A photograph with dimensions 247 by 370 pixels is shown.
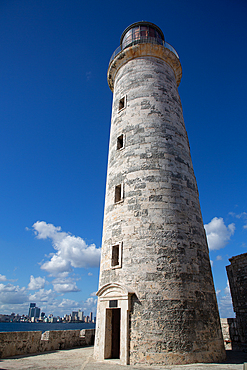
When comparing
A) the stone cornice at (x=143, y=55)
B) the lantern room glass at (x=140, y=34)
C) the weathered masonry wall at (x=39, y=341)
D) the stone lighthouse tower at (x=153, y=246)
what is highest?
the lantern room glass at (x=140, y=34)

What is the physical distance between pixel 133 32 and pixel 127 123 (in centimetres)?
804

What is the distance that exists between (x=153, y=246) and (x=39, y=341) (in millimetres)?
6505

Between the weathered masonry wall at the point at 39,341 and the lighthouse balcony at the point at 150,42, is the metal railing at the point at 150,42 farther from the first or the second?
the weathered masonry wall at the point at 39,341

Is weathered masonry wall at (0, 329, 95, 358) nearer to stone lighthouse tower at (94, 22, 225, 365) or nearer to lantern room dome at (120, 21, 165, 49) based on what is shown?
stone lighthouse tower at (94, 22, 225, 365)

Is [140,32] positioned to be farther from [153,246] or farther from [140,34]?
[153,246]

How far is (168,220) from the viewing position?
884 centimetres

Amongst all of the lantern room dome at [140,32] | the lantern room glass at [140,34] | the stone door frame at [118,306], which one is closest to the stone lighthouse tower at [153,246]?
the stone door frame at [118,306]

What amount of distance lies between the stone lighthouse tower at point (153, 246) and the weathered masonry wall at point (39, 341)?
3030mm

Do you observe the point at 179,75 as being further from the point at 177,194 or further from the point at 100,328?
the point at 100,328

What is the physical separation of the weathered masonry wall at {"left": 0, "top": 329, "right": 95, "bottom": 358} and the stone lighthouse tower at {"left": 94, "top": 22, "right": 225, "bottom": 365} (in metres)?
3.03

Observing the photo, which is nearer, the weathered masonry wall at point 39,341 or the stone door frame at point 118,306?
the stone door frame at point 118,306

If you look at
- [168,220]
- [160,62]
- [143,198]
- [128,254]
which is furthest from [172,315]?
[160,62]

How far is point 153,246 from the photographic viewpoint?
27.6 feet

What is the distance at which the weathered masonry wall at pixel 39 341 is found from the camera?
8.75 metres
